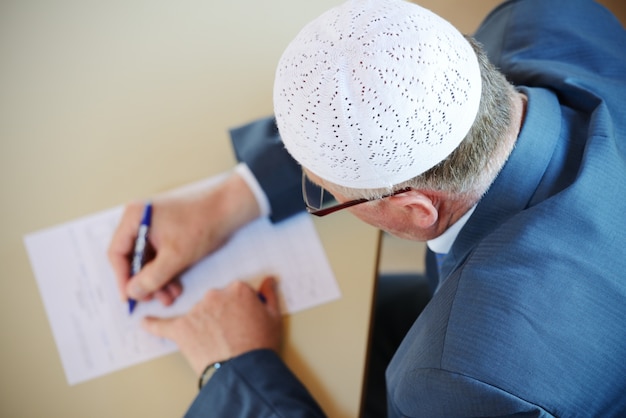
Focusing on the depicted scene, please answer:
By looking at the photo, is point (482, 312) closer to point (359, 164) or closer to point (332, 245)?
point (359, 164)

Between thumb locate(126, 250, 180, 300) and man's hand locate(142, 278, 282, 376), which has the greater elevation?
thumb locate(126, 250, 180, 300)

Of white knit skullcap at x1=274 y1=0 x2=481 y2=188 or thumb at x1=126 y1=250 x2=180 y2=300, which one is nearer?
white knit skullcap at x1=274 y1=0 x2=481 y2=188

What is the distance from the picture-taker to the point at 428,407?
0.68 meters

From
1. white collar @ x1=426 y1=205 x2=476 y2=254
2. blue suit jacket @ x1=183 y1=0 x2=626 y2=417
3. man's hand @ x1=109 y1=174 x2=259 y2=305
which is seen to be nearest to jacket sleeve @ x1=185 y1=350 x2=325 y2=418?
blue suit jacket @ x1=183 y1=0 x2=626 y2=417

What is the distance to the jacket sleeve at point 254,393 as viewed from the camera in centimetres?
80

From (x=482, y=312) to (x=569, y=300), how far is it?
0.10 metres

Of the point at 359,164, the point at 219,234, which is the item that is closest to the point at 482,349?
the point at 359,164

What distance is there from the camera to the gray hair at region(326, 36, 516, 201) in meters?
0.62

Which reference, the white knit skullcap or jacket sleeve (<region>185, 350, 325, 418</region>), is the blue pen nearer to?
jacket sleeve (<region>185, 350, 325, 418</region>)

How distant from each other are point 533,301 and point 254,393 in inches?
16.2


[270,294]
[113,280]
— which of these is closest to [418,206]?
[270,294]

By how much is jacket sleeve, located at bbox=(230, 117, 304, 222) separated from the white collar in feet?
0.78

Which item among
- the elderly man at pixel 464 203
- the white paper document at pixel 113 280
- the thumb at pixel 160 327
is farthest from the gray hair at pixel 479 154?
the thumb at pixel 160 327

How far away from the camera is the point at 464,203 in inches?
28.0
